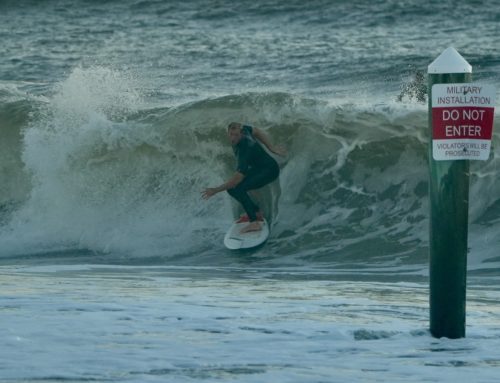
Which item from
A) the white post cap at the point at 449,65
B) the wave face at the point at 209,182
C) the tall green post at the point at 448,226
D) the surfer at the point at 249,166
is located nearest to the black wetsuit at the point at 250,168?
the surfer at the point at 249,166

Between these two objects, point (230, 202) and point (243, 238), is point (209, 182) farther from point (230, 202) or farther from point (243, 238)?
point (243, 238)

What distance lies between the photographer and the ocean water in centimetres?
631

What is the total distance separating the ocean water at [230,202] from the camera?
20.7 feet

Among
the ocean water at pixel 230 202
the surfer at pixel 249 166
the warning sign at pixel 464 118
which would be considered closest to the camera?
the warning sign at pixel 464 118

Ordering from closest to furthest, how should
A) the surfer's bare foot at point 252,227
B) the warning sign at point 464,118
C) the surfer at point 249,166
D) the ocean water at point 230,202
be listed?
the warning sign at point 464,118 → the ocean water at point 230,202 → the surfer at point 249,166 → the surfer's bare foot at point 252,227

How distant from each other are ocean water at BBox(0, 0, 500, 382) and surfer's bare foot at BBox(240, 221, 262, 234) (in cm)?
21

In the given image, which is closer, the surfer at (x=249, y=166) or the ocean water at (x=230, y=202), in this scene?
the ocean water at (x=230, y=202)

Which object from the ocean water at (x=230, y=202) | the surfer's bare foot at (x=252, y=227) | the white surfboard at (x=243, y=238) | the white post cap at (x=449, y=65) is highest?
the white post cap at (x=449, y=65)

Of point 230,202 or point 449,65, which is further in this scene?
point 230,202

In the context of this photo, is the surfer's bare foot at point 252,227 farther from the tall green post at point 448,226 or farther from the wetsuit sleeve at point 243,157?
the tall green post at point 448,226

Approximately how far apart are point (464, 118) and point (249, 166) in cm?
687

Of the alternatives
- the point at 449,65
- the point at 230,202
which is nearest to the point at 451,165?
the point at 449,65

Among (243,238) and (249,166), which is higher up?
(249,166)

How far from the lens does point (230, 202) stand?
45.7ft
